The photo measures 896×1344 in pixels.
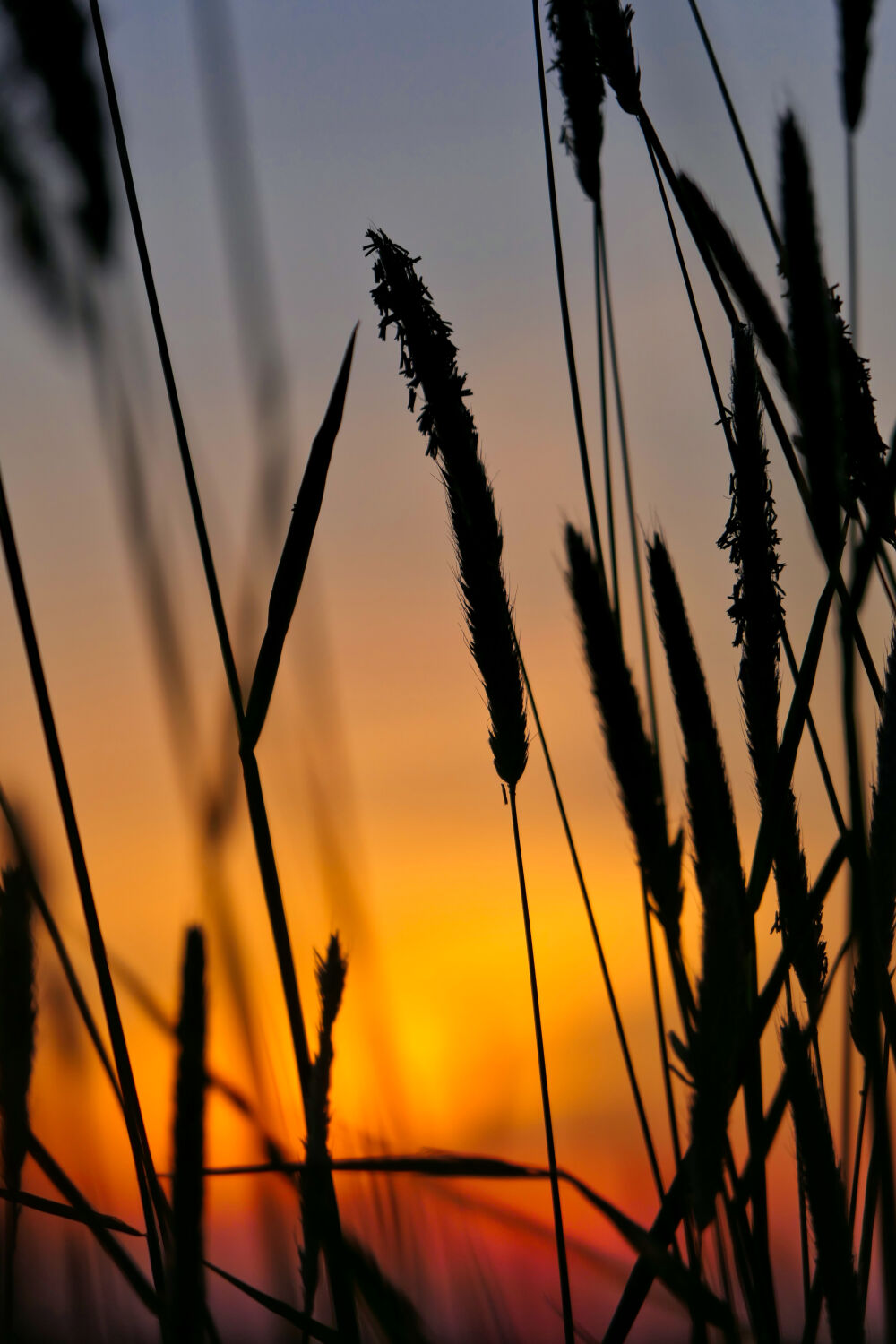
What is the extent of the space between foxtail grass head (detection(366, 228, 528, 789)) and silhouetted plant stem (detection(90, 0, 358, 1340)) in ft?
0.51

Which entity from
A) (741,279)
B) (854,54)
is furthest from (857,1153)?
(854,54)


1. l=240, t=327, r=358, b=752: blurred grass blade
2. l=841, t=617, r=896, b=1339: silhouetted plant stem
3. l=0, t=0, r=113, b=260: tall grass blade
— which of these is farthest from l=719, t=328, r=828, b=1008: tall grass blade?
l=0, t=0, r=113, b=260: tall grass blade

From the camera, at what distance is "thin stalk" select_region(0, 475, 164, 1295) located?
24.5 inches

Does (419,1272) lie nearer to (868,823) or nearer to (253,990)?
(253,990)

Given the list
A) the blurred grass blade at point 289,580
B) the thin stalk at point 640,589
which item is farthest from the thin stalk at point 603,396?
the blurred grass blade at point 289,580

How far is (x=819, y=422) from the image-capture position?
46 cm

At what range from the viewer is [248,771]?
2.17 ft

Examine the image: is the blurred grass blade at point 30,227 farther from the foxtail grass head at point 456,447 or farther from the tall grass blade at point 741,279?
the tall grass blade at point 741,279

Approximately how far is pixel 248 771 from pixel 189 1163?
26 centimetres

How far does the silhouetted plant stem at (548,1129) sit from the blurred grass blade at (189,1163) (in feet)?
1.07

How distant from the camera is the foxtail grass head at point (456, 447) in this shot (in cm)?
69

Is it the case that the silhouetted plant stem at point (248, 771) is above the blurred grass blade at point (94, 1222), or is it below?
above

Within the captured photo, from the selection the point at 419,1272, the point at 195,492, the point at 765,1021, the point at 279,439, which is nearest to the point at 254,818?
the point at 195,492

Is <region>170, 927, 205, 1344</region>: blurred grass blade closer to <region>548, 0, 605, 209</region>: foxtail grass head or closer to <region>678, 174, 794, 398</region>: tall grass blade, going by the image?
<region>678, 174, 794, 398</region>: tall grass blade
